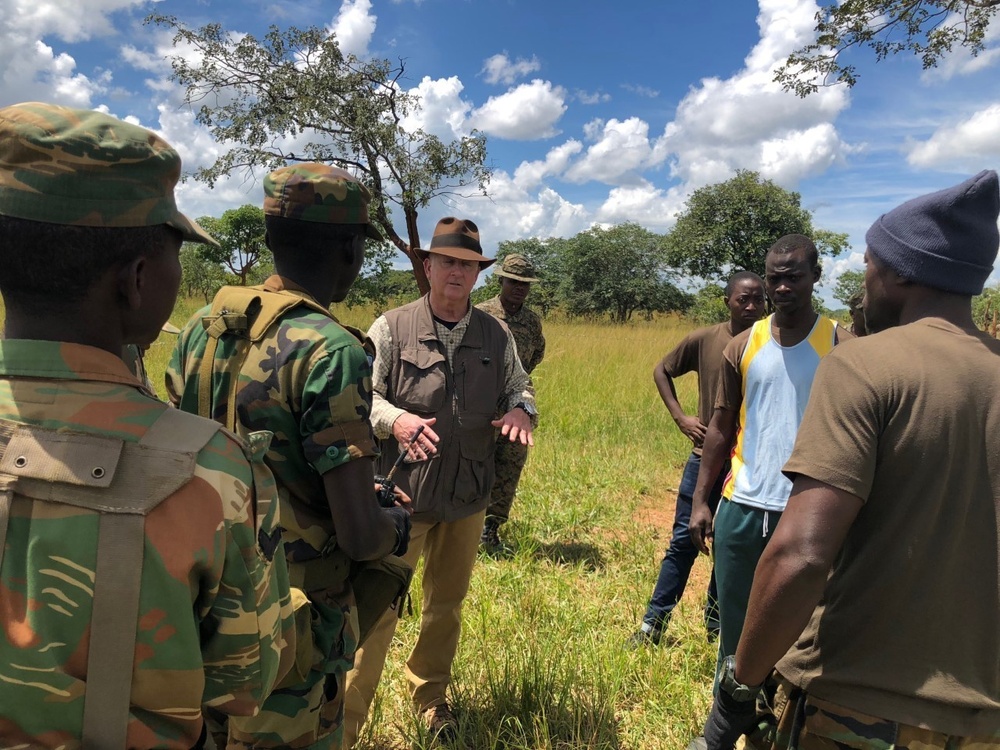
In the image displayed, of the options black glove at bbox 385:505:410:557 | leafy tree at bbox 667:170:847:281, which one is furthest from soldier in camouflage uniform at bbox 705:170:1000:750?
leafy tree at bbox 667:170:847:281

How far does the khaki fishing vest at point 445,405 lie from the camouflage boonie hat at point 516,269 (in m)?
1.98

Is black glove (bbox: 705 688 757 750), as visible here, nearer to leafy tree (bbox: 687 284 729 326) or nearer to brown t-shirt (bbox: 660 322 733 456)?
brown t-shirt (bbox: 660 322 733 456)

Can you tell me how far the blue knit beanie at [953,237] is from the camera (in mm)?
1341

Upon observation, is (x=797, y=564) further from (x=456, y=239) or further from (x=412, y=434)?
(x=456, y=239)

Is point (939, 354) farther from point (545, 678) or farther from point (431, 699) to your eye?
point (431, 699)

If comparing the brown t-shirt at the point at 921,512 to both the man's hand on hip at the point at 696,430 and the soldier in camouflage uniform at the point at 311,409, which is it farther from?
the man's hand on hip at the point at 696,430

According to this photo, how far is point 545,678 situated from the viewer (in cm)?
265

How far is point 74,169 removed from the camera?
2.82ft

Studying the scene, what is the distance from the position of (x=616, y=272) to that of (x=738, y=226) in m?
13.8

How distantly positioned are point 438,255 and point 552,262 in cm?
4300

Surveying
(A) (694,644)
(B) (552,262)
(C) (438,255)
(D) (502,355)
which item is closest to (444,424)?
(D) (502,355)

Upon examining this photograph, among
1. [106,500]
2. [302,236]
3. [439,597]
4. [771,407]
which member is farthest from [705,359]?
[106,500]

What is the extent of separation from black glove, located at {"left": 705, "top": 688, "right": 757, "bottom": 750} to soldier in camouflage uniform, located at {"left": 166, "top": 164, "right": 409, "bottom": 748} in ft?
2.79

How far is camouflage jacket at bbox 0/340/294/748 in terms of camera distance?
0.83 m
